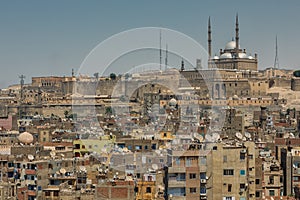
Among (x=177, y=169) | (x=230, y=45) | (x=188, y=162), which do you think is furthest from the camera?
(x=230, y=45)

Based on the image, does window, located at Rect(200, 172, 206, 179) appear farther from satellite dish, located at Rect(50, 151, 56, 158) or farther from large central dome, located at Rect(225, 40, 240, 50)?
large central dome, located at Rect(225, 40, 240, 50)

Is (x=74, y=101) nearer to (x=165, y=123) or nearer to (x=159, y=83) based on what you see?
(x=159, y=83)

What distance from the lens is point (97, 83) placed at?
45188 mm

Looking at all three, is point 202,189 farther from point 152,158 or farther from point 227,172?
point 152,158

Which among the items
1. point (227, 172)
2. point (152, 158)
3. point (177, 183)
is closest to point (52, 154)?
point (152, 158)

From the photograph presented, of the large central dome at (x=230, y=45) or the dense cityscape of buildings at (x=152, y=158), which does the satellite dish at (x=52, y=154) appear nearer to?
the dense cityscape of buildings at (x=152, y=158)

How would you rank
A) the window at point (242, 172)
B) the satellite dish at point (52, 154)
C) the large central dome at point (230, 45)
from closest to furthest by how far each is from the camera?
the window at point (242, 172), the satellite dish at point (52, 154), the large central dome at point (230, 45)

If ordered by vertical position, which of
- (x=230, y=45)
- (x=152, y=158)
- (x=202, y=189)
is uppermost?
(x=230, y=45)

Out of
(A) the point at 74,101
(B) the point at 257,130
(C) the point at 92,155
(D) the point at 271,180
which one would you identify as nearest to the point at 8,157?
(C) the point at 92,155

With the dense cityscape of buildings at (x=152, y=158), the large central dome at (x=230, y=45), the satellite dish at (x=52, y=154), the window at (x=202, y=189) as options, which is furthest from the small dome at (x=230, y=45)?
the window at (x=202, y=189)

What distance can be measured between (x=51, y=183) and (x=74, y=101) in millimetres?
28679

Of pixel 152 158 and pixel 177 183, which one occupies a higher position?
pixel 152 158

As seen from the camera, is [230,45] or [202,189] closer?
[202,189]

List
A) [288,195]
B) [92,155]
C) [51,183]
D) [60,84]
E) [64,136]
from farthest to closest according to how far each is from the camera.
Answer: [60,84] → [64,136] → [92,155] → [288,195] → [51,183]
